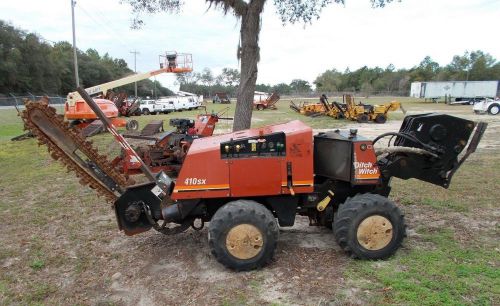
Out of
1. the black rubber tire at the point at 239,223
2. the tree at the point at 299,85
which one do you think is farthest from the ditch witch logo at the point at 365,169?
the tree at the point at 299,85

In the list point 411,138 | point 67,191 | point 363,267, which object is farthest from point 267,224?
point 67,191

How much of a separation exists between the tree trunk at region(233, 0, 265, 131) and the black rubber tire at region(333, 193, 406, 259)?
586 cm

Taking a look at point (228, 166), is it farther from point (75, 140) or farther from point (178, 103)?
point (178, 103)

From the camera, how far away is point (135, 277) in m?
4.05

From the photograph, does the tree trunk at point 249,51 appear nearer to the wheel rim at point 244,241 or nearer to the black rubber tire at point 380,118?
the wheel rim at point 244,241

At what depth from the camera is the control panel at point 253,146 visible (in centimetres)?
405

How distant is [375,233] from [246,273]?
1373mm

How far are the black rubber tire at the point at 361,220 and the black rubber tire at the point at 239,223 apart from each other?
707mm

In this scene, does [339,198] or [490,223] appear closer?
[339,198]

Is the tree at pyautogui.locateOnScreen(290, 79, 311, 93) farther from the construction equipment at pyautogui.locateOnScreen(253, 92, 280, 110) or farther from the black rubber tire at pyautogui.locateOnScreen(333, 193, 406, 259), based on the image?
the black rubber tire at pyautogui.locateOnScreen(333, 193, 406, 259)

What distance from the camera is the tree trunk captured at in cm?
926

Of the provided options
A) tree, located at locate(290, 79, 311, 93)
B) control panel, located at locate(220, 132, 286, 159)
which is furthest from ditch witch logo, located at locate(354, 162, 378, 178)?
tree, located at locate(290, 79, 311, 93)

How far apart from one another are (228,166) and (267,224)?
704 millimetres

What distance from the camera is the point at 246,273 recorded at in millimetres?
3990
